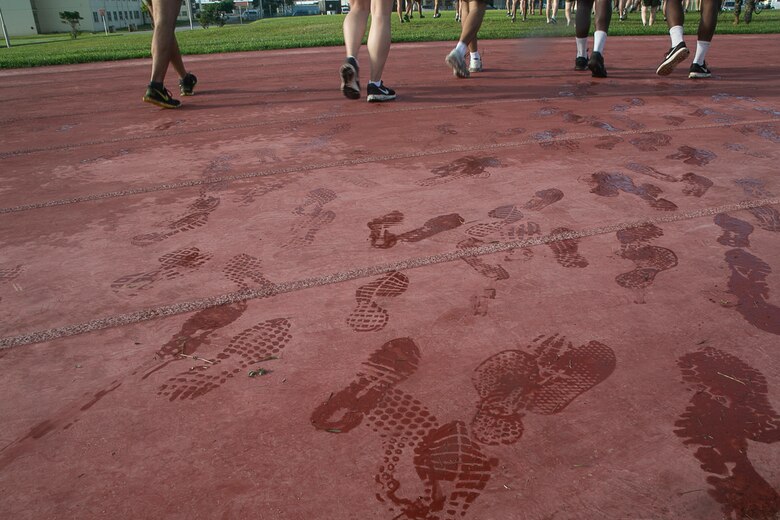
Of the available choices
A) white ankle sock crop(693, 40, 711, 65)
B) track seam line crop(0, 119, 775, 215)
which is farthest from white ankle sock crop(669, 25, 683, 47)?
track seam line crop(0, 119, 775, 215)

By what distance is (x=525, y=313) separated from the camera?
5.44 feet

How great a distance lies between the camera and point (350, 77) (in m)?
4.40

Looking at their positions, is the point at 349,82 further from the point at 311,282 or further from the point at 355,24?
the point at 311,282

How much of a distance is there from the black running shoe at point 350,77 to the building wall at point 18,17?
5217 centimetres

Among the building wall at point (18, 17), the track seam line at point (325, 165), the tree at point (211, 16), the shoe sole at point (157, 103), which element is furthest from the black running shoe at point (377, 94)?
the building wall at point (18, 17)

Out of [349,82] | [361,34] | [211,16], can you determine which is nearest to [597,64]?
[361,34]

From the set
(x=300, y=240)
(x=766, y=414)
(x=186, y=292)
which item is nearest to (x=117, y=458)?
(x=186, y=292)

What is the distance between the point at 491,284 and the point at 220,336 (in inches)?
35.3

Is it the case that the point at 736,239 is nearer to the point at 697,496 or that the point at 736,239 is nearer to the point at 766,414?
the point at 766,414

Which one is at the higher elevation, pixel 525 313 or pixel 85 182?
pixel 85 182

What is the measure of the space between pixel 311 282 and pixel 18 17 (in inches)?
2202

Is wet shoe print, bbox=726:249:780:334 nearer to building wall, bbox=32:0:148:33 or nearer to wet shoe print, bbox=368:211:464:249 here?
wet shoe print, bbox=368:211:464:249

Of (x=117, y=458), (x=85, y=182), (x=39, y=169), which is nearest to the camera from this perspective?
(x=117, y=458)

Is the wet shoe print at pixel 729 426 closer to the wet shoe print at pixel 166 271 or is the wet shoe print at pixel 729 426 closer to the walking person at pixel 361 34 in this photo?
the wet shoe print at pixel 166 271
